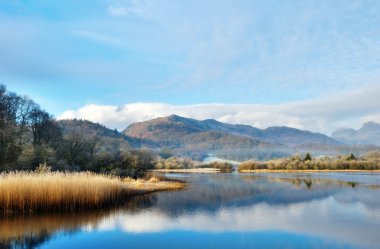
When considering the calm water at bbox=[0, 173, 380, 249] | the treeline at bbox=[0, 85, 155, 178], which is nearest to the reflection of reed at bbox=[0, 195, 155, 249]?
the calm water at bbox=[0, 173, 380, 249]

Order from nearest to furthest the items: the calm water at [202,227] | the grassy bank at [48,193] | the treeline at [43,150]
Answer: the calm water at [202,227], the grassy bank at [48,193], the treeline at [43,150]

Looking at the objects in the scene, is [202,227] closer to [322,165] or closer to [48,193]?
[48,193]

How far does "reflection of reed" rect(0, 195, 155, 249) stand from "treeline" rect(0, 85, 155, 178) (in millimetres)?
12564

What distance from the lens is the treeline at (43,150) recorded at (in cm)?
3672

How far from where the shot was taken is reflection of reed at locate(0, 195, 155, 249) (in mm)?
17109

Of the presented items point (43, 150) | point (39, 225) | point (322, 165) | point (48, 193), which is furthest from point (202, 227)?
point (322, 165)

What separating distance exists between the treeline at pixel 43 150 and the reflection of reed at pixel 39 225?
495 inches

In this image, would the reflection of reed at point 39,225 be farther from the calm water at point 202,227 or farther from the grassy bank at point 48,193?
the grassy bank at point 48,193

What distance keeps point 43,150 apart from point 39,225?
2131 centimetres

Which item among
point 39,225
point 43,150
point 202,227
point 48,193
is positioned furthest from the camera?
point 43,150

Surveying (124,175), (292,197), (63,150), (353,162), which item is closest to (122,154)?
(124,175)

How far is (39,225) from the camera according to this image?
20141mm

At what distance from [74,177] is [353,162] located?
112885 millimetres

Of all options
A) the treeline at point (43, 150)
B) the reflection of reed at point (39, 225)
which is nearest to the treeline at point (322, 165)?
the treeline at point (43, 150)
